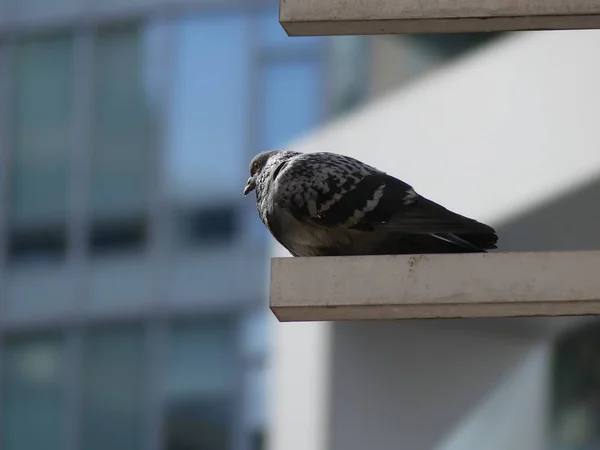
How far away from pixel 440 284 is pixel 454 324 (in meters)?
6.84

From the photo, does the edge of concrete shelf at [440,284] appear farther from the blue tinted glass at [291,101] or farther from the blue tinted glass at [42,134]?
the blue tinted glass at [42,134]

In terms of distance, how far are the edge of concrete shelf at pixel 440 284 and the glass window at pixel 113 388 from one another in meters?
12.7

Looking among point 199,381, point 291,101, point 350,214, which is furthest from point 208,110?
point 350,214

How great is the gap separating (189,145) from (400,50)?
5.13 meters

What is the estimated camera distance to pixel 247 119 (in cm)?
1848

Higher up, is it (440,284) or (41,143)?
(440,284)

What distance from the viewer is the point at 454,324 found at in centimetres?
1283

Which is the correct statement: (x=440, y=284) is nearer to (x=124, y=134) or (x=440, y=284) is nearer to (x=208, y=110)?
(x=208, y=110)

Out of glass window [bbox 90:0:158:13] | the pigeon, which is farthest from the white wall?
glass window [bbox 90:0:158:13]

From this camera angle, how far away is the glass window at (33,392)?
62.0 feet

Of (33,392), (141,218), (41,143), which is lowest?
(33,392)

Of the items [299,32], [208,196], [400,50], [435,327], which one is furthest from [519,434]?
[208,196]

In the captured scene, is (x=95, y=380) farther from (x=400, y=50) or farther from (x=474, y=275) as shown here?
(x=474, y=275)

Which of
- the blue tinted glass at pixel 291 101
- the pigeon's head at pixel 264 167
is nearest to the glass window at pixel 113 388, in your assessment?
the blue tinted glass at pixel 291 101
